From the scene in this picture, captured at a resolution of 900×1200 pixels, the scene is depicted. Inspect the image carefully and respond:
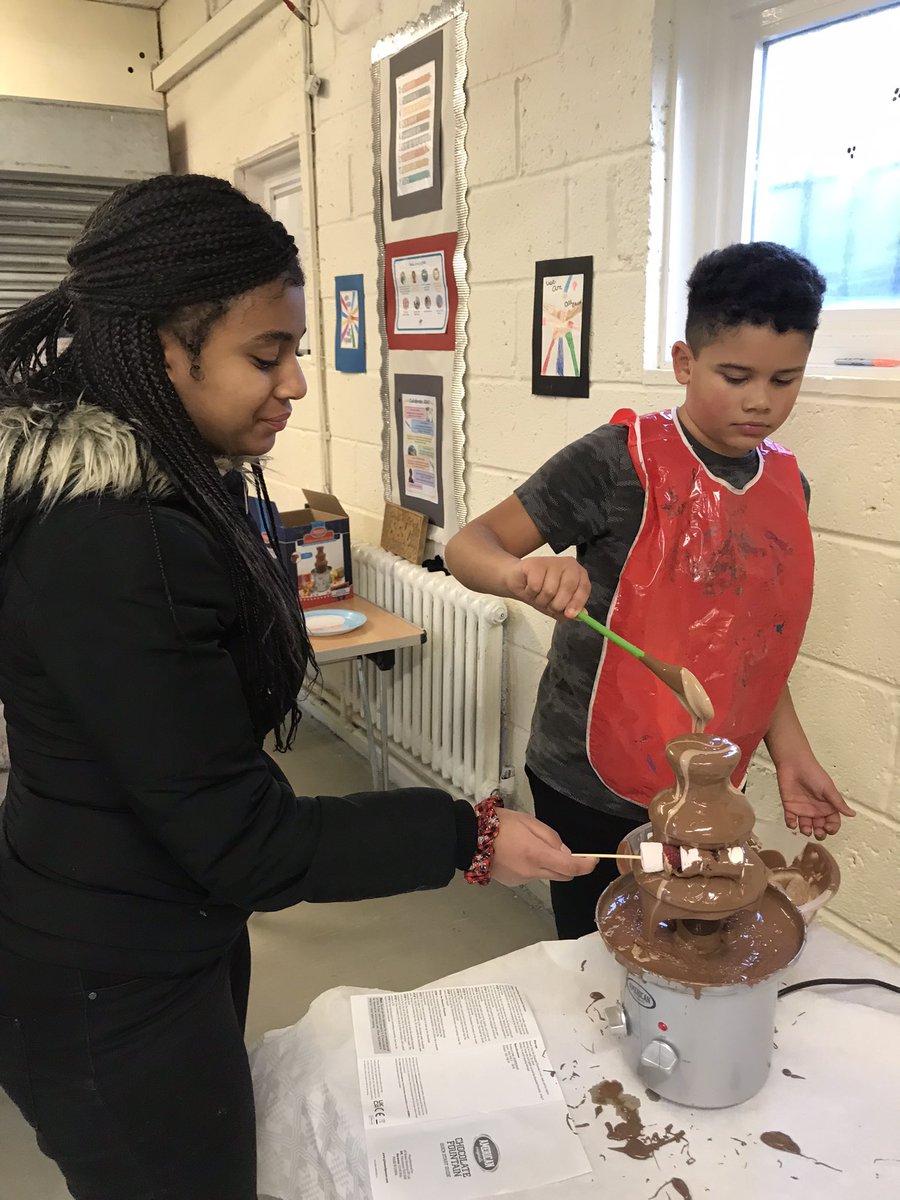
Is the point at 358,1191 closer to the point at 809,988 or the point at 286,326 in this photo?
the point at 809,988

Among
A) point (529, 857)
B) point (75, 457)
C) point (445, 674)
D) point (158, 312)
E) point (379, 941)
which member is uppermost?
point (158, 312)

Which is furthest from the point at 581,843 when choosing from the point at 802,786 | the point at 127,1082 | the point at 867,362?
the point at 867,362

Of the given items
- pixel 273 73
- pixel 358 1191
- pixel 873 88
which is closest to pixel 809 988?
pixel 358 1191

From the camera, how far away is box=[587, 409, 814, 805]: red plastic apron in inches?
44.3

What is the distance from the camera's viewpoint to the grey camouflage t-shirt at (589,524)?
115 cm

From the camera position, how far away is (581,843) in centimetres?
124

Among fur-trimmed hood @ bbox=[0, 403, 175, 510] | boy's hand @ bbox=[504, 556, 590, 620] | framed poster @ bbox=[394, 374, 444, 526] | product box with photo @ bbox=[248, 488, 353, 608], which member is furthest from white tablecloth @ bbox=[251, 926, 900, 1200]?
product box with photo @ bbox=[248, 488, 353, 608]

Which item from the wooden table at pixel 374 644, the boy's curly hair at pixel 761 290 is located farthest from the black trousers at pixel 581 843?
the wooden table at pixel 374 644

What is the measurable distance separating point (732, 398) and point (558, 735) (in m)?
0.51

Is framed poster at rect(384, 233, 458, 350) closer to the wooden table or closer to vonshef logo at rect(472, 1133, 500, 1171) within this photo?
the wooden table

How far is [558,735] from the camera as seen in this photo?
49.2 inches

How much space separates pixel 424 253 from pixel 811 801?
1.73 metres

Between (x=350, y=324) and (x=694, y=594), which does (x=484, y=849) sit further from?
(x=350, y=324)

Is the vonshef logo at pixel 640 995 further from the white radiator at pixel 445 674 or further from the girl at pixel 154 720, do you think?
the white radiator at pixel 445 674
